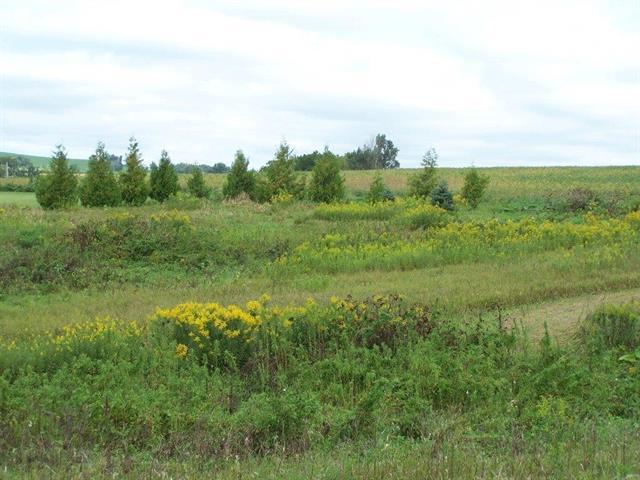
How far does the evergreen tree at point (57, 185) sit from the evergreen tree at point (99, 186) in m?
0.56

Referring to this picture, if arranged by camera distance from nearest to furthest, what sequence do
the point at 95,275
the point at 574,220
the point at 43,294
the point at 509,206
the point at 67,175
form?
the point at 43,294 < the point at 95,275 < the point at 574,220 < the point at 67,175 < the point at 509,206

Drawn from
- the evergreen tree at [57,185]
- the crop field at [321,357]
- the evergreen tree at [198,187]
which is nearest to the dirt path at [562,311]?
the crop field at [321,357]

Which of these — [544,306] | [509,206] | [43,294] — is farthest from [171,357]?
[509,206]

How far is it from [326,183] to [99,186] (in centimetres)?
966

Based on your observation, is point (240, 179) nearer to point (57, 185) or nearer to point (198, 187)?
point (198, 187)

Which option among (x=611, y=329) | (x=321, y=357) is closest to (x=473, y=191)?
(x=611, y=329)

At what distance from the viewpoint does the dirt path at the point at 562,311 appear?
1082 cm

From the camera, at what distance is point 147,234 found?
19.6 meters

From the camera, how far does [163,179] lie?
34750mm

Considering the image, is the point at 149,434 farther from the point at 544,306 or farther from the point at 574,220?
the point at 574,220

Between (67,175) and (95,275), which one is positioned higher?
(67,175)

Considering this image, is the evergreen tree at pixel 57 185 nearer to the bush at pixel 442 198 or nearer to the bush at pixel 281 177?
the bush at pixel 281 177

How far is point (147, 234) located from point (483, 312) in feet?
34.2

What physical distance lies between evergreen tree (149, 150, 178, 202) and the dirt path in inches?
973
